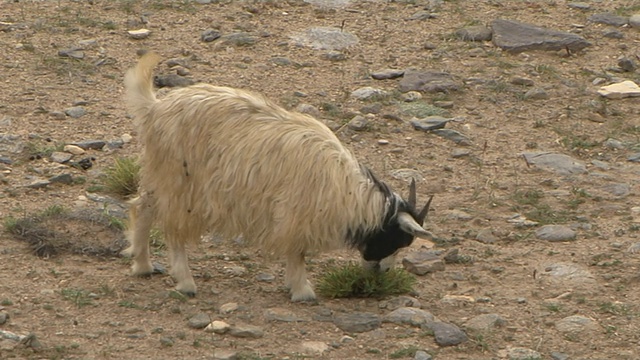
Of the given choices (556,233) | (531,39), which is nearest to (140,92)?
(556,233)

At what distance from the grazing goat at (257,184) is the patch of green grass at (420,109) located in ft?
10.3

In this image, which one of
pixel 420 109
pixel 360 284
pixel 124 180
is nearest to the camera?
pixel 360 284

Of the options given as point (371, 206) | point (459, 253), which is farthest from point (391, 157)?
point (371, 206)

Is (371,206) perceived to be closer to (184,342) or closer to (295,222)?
(295,222)

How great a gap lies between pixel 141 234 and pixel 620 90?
17.8 ft

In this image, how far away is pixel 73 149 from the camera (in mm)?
9375

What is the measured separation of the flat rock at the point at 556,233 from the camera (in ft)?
27.8

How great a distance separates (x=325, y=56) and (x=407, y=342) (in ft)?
17.0

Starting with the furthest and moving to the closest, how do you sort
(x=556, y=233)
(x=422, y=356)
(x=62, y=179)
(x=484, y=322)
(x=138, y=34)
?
(x=138, y=34)
(x=62, y=179)
(x=556, y=233)
(x=484, y=322)
(x=422, y=356)

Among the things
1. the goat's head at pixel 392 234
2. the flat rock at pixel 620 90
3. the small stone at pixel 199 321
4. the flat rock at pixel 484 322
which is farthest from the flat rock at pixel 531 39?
the small stone at pixel 199 321

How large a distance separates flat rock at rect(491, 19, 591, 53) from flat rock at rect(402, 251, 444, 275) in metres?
4.27

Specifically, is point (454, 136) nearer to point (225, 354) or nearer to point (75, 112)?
point (75, 112)

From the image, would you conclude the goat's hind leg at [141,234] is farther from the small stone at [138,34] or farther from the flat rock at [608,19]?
the flat rock at [608,19]

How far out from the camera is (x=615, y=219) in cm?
882
